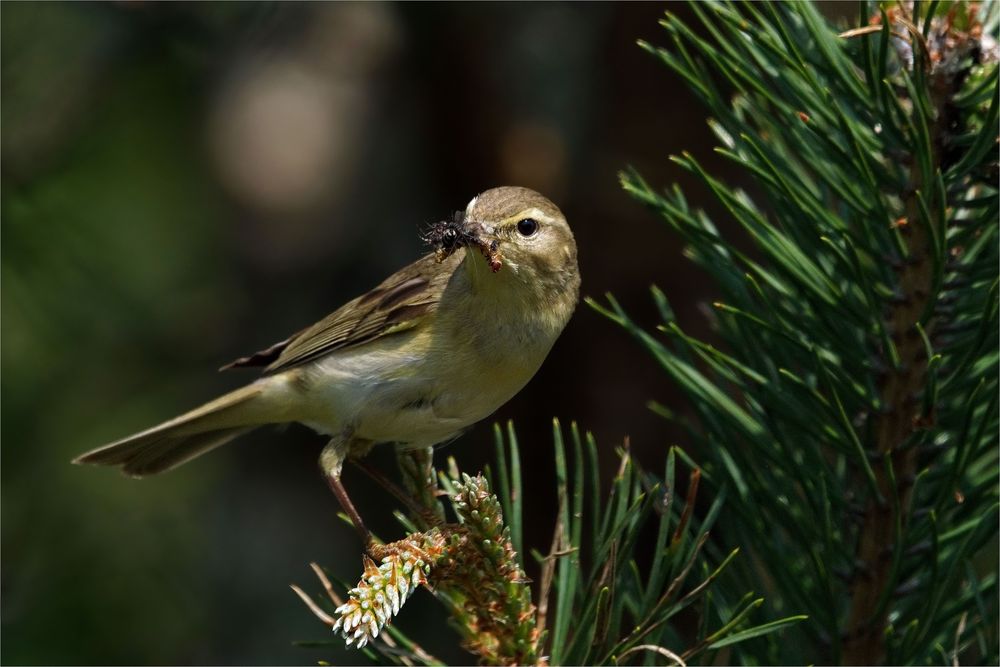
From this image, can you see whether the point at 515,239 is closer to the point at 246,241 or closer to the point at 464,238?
the point at 464,238

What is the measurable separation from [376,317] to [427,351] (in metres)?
0.35

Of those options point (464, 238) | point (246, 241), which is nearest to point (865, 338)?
point (464, 238)

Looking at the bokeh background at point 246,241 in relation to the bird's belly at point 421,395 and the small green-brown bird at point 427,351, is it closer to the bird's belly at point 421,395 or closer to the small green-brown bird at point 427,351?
the small green-brown bird at point 427,351

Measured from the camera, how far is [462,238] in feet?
9.82

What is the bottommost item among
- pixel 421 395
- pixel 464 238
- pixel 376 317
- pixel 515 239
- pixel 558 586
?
pixel 558 586

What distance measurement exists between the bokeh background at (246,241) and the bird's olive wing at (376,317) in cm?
137

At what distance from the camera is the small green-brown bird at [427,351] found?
10.2 ft

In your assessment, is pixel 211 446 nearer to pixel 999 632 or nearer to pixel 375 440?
pixel 375 440

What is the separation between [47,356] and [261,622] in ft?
5.26

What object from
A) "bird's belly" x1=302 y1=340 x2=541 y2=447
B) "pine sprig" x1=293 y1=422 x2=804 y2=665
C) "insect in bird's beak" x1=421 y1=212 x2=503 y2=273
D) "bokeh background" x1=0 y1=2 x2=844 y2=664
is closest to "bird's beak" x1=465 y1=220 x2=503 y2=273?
"insect in bird's beak" x1=421 y1=212 x2=503 y2=273

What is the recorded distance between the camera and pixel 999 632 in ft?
7.06

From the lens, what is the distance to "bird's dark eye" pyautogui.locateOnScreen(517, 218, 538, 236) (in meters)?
3.27

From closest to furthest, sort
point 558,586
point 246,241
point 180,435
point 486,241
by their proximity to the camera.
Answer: point 558,586
point 486,241
point 180,435
point 246,241

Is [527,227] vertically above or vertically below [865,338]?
above
